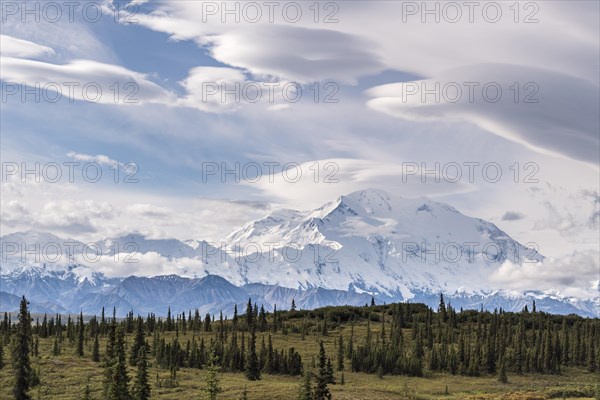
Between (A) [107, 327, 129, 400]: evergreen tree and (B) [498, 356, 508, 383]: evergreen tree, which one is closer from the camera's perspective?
(A) [107, 327, 129, 400]: evergreen tree

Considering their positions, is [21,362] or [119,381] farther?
[21,362]

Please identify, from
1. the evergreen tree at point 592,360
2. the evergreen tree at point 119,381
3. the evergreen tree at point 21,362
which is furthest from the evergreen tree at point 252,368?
the evergreen tree at point 592,360

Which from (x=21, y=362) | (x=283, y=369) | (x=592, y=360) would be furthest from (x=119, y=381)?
(x=592, y=360)

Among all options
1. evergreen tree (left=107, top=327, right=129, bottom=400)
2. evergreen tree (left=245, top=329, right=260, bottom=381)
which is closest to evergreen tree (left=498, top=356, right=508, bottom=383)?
evergreen tree (left=245, top=329, right=260, bottom=381)

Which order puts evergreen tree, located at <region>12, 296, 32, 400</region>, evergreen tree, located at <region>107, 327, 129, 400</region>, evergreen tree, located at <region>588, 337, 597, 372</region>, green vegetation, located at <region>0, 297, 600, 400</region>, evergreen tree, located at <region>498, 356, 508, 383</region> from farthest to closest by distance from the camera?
evergreen tree, located at <region>588, 337, 597, 372</region> < evergreen tree, located at <region>498, 356, 508, 383</region> < green vegetation, located at <region>0, 297, 600, 400</region> < evergreen tree, located at <region>12, 296, 32, 400</region> < evergreen tree, located at <region>107, 327, 129, 400</region>

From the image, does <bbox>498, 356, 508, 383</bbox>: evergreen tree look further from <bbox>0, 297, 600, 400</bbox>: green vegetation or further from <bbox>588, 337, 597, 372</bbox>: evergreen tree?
<bbox>588, 337, 597, 372</bbox>: evergreen tree

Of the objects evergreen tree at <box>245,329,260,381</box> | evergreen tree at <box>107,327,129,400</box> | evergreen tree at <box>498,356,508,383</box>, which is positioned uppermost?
evergreen tree at <box>107,327,129,400</box>

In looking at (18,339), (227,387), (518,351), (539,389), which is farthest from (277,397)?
(518,351)

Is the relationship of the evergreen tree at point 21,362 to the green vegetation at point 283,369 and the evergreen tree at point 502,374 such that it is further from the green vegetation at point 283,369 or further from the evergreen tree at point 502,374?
the evergreen tree at point 502,374

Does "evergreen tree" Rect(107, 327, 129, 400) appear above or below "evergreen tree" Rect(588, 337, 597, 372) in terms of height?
above

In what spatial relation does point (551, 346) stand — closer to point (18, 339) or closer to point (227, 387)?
point (227, 387)

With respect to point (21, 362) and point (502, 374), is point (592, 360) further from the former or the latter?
point (21, 362)

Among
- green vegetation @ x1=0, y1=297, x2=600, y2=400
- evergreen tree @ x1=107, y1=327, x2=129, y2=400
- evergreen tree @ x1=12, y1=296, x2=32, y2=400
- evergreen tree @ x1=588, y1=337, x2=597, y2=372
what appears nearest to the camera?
evergreen tree @ x1=107, y1=327, x2=129, y2=400

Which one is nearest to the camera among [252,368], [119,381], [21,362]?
[119,381]
